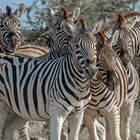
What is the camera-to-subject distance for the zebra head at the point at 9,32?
10016mm

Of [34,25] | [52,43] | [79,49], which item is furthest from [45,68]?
[34,25]

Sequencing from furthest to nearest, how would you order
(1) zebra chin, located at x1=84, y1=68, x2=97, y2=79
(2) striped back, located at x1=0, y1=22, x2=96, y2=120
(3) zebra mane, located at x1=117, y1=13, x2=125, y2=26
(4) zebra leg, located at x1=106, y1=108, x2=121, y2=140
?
(3) zebra mane, located at x1=117, y1=13, x2=125, y2=26
(4) zebra leg, located at x1=106, y1=108, x2=121, y2=140
(2) striped back, located at x1=0, y1=22, x2=96, y2=120
(1) zebra chin, located at x1=84, y1=68, x2=97, y2=79

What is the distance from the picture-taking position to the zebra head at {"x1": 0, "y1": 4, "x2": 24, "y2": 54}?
10016mm

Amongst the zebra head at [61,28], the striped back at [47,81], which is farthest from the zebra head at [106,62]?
the zebra head at [61,28]

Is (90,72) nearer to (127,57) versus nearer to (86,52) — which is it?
(86,52)

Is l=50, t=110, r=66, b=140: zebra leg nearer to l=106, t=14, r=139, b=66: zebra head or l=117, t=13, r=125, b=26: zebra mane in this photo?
l=106, t=14, r=139, b=66: zebra head

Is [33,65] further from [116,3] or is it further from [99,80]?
[116,3]

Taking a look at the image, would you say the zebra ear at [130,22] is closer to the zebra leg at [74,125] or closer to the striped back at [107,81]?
the striped back at [107,81]

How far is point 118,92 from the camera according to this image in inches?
331

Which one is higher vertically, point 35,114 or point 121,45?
point 121,45

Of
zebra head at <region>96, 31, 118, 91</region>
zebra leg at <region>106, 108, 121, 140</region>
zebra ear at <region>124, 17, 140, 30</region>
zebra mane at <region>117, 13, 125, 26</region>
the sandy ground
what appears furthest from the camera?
the sandy ground

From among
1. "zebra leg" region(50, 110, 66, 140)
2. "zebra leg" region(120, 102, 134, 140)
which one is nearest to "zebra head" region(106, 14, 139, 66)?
"zebra leg" region(120, 102, 134, 140)

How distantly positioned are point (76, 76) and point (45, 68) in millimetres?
646

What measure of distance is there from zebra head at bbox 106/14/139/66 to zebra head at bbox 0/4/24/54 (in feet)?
5.68
